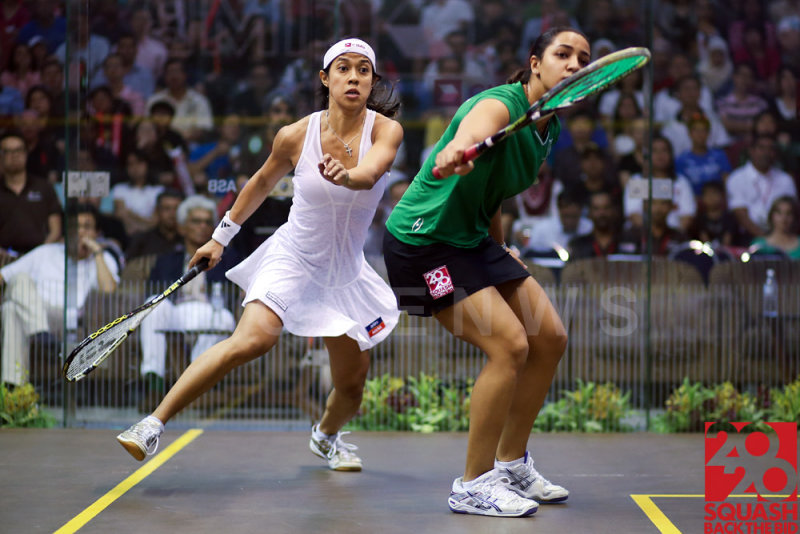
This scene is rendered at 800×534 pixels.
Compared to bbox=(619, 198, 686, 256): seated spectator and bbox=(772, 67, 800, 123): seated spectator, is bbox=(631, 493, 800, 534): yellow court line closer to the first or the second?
bbox=(619, 198, 686, 256): seated spectator

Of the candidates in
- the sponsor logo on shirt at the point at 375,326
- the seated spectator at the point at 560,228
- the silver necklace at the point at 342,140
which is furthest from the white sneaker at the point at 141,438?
the seated spectator at the point at 560,228

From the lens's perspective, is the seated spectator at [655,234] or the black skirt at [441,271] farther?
the seated spectator at [655,234]

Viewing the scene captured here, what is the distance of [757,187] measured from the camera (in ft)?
25.5

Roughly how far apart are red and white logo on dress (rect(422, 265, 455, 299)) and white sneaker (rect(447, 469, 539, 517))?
68 centimetres

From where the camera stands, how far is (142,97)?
263 inches

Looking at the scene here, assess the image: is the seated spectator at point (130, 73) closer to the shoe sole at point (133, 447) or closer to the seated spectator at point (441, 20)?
the seated spectator at point (441, 20)

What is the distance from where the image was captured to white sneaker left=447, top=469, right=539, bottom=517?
387 centimetres

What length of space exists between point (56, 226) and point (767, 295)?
13.9ft

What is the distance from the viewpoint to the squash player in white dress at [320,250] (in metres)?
4.15

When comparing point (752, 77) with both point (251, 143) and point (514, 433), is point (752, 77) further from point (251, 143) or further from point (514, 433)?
point (514, 433)

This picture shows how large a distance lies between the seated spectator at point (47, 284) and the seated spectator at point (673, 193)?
3144mm

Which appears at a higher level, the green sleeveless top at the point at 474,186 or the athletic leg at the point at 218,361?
the green sleeveless top at the point at 474,186

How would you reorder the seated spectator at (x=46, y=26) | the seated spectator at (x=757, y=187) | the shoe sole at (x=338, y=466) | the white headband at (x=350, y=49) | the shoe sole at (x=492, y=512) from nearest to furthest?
the shoe sole at (x=492, y=512) < the white headband at (x=350, y=49) < the shoe sole at (x=338, y=466) < the seated spectator at (x=46, y=26) < the seated spectator at (x=757, y=187)

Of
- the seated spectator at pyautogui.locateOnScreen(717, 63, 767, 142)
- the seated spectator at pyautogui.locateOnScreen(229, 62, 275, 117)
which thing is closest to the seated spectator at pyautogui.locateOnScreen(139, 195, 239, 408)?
the seated spectator at pyautogui.locateOnScreen(229, 62, 275, 117)
